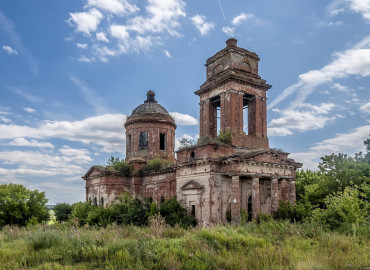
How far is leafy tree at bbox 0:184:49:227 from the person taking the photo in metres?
25.0

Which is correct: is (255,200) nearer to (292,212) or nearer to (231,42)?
(292,212)

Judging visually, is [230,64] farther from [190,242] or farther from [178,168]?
[190,242]

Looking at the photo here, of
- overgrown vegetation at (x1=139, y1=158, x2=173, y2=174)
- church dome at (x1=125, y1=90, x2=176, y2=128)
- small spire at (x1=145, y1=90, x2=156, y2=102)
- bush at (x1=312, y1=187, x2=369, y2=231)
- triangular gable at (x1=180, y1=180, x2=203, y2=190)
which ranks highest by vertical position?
small spire at (x1=145, y1=90, x2=156, y2=102)

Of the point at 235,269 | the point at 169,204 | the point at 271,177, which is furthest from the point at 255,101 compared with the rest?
the point at 235,269

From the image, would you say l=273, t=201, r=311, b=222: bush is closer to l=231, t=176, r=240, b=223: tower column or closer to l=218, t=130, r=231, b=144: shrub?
l=231, t=176, r=240, b=223: tower column

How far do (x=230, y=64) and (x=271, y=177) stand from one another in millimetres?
7448

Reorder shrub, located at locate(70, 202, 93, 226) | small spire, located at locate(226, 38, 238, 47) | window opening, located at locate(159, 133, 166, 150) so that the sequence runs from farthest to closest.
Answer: window opening, located at locate(159, 133, 166, 150) → shrub, located at locate(70, 202, 93, 226) → small spire, located at locate(226, 38, 238, 47)

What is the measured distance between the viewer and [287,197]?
20.1 meters

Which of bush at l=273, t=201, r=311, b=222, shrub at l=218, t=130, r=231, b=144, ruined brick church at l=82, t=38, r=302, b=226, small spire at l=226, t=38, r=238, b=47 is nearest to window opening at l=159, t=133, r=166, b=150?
ruined brick church at l=82, t=38, r=302, b=226

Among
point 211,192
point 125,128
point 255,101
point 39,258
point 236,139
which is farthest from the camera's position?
point 125,128

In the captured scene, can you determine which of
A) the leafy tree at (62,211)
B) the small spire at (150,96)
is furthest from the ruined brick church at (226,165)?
the leafy tree at (62,211)

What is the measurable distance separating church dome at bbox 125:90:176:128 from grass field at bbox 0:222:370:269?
669 inches

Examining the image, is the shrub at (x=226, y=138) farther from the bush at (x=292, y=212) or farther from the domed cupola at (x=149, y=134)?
the domed cupola at (x=149, y=134)

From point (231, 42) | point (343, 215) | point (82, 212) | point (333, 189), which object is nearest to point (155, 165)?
point (82, 212)
